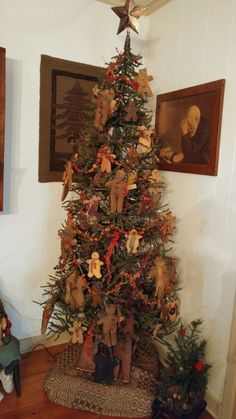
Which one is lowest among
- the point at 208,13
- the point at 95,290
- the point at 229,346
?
the point at 229,346

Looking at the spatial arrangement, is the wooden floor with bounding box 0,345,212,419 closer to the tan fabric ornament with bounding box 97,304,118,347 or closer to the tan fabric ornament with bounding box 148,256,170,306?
the tan fabric ornament with bounding box 97,304,118,347

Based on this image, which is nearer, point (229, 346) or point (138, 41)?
point (229, 346)

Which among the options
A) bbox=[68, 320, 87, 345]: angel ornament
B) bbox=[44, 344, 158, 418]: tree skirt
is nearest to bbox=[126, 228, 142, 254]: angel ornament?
bbox=[68, 320, 87, 345]: angel ornament

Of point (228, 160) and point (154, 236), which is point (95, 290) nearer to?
point (154, 236)

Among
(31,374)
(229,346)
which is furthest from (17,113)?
(229,346)

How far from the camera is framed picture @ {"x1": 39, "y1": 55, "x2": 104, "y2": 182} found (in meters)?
1.92

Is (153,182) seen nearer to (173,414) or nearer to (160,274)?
(160,274)

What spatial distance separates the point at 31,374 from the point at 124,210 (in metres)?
1.17

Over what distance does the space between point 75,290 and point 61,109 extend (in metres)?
1.10

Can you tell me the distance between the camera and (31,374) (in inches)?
75.5

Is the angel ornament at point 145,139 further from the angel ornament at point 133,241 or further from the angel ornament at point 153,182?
the angel ornament at point 133,241

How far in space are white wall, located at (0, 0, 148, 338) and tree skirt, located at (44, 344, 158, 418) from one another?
0.50 meters

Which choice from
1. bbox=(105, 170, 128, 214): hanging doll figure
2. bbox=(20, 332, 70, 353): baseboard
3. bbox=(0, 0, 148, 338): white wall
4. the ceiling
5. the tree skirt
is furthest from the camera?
bbox=(20, 332, 70, 353): baseboard

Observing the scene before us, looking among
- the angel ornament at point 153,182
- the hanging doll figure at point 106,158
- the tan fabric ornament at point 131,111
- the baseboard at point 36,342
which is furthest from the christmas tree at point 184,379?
the tan fabric ornament at point 131,111
